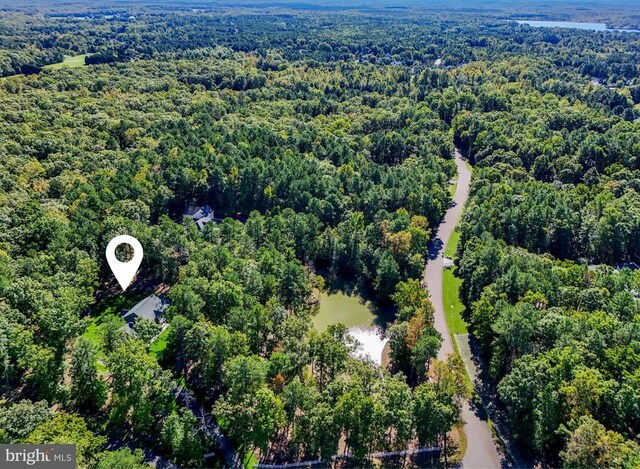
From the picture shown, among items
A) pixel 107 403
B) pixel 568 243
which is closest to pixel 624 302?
pixel 568 243

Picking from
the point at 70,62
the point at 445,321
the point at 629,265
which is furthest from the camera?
the point at 70,62

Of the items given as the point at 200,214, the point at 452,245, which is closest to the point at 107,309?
the point at 200,214

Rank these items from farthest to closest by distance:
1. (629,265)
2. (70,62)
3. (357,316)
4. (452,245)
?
(70,62), (452,245), (629,265), (357,316)

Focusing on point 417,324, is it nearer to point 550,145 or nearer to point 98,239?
point 98,239

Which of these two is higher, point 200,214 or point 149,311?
point 149,311

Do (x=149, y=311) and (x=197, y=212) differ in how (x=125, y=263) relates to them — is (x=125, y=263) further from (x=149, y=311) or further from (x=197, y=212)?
(x=197, y=212)

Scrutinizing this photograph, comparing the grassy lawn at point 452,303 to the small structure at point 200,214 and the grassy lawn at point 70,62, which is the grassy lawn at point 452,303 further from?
the grassy lawn at point 70,62

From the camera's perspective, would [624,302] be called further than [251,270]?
No

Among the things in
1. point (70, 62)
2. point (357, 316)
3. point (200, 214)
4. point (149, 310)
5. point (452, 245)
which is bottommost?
point (357, 316)
